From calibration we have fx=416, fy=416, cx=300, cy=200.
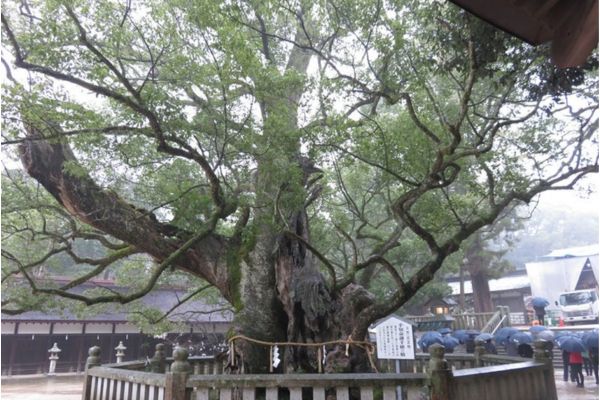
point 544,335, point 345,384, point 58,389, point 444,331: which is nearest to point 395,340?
point 345,384

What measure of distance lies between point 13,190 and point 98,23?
15.0 ft

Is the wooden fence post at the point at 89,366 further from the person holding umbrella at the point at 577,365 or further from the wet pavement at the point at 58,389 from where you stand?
the person holding umbrella at the point at 577,365

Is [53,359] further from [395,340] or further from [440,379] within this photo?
[440,379]

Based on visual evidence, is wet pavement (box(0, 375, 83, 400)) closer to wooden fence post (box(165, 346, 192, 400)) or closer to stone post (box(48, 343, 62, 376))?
stone post (box(48, 343, 62, 376))

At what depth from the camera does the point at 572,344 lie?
10.9 metres

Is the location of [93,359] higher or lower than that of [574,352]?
higher

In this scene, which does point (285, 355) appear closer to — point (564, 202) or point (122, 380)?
point (122, 380)

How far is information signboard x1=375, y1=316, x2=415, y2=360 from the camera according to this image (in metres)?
6.39

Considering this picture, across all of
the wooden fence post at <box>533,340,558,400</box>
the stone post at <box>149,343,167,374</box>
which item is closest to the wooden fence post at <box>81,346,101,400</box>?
the stone post at <box>149,343,167,374</box>

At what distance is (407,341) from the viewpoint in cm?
640

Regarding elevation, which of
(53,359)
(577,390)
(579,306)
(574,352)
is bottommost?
(577,390)

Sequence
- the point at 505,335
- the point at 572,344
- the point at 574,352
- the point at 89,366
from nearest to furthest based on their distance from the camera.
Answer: the point at 89,366 → the point at 572,344 → the point at 574,352 → the point at 505,335

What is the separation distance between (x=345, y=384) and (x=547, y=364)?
3.33 m

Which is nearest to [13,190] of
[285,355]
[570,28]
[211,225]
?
[211,225]
